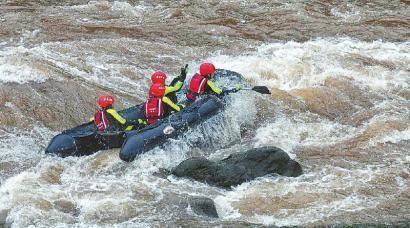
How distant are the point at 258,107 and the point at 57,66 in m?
4.12

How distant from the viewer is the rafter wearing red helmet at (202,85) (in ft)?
37.0

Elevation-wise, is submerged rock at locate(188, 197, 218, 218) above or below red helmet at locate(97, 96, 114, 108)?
below

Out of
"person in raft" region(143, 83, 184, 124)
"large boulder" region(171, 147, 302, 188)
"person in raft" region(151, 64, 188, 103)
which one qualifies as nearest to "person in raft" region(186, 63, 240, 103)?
"person in raft" region(151, 64, 188, 103)

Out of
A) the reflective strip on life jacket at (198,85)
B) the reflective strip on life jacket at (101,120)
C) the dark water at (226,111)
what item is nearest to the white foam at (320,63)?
the dark water at (226,111)

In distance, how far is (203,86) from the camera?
11297 millimetres

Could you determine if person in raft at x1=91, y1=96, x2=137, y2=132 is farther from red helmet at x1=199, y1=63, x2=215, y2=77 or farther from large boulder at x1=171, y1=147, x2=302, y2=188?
red helmet at x1=199, y1=63, x2=215, y2=77

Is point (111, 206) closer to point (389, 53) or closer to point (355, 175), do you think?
point (355, 175)

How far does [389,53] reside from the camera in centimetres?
1439

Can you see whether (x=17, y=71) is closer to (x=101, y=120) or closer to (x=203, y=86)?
(x=101, y=120)

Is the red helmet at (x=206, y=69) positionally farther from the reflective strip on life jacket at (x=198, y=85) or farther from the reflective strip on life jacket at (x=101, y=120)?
the reflective strip on life jacket at (x=101, y=120)

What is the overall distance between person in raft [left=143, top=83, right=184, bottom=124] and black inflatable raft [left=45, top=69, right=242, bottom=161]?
0.22 meters

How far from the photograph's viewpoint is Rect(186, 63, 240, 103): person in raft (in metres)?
11.3

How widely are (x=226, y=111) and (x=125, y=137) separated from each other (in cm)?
198

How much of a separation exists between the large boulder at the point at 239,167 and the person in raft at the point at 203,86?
1940 mm
